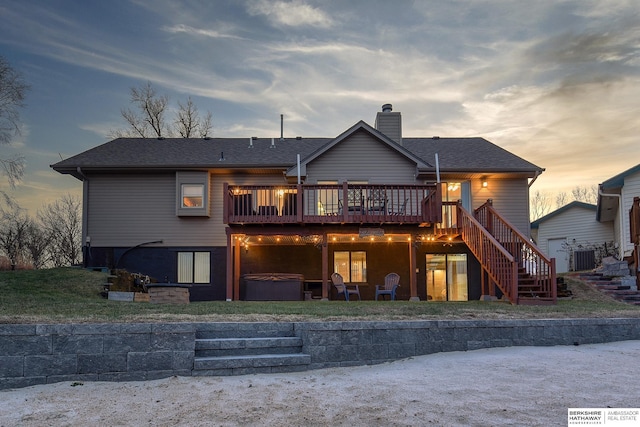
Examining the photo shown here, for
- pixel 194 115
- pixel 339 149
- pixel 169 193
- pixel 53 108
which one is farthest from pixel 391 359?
pixel 194 115

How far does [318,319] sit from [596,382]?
12.7 feet

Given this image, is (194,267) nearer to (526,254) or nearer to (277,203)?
(277,203)

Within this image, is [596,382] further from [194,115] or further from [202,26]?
[194,115]

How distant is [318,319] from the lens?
323 inches

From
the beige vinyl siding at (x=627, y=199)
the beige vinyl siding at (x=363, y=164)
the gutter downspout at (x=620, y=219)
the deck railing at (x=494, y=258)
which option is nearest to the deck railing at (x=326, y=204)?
the deck railing at (x=494, y=258)

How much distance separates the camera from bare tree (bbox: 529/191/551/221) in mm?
52094

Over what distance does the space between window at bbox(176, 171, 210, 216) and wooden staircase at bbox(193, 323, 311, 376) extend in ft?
36.5

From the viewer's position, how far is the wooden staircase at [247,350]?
669 cm

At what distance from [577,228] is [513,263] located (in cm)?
1414

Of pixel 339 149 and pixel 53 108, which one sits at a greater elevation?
pixel 53 108

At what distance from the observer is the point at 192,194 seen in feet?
60.0

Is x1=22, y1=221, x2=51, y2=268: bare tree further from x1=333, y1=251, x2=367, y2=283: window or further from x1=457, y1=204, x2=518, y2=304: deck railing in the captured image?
x1=457, y1=204, x2=518, y2=304: deck railing

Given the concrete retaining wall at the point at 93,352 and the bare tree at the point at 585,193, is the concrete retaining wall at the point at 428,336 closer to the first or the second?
the concrete retaining wall at the point at 93,352

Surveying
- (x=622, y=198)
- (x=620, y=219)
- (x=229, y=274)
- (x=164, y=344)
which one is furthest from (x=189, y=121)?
(x=164, y=344)
